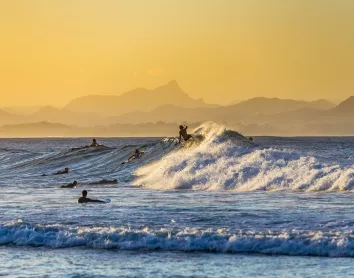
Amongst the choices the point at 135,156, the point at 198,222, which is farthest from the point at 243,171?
the point at 135,156

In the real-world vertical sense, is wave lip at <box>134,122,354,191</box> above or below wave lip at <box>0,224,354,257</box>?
above

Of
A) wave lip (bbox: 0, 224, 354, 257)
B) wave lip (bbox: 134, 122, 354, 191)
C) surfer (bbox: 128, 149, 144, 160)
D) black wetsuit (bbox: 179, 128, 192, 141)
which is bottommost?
wave lip (bbox: 0, 224, 354, 257)

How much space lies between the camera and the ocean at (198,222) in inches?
663

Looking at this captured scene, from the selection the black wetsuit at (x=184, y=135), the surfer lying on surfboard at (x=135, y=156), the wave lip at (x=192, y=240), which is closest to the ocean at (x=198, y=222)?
the wave lip at (x=192, y=240)

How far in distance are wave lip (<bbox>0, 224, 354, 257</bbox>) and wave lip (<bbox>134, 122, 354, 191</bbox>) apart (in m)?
13.6

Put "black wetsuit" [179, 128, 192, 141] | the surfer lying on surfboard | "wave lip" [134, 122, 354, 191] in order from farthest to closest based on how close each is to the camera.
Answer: the surfer lying on surfboard → "black wetsuit" [179, 128, 192, 141] → "wave lip" [134, 122, 354, 191]

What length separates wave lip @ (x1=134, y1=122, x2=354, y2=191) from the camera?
110 ft

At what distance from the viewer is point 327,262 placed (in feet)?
55.1

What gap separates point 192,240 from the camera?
19.0 meters

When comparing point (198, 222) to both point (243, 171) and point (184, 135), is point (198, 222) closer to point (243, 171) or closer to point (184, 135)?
point (243, 171)

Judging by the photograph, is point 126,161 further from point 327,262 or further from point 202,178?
point 327,262

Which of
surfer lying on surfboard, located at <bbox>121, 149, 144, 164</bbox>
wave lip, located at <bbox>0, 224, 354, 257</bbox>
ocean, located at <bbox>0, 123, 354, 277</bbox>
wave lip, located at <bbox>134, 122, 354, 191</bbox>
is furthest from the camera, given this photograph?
surfer lying on surfboard, located at <bbox>121, 149, 144, 164</bbox>

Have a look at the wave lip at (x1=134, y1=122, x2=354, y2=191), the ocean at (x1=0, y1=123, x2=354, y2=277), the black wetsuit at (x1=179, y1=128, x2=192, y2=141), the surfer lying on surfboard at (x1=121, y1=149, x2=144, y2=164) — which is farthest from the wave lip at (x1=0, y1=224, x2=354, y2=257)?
the surfer lying on surfboard at (x1=121, y1=149, x2=144, y2=164)

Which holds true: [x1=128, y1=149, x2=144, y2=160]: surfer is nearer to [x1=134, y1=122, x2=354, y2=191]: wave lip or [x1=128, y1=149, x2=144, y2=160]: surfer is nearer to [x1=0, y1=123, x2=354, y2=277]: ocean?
[x1=134, y1=122, x2=354, y2=191]: wave lip
